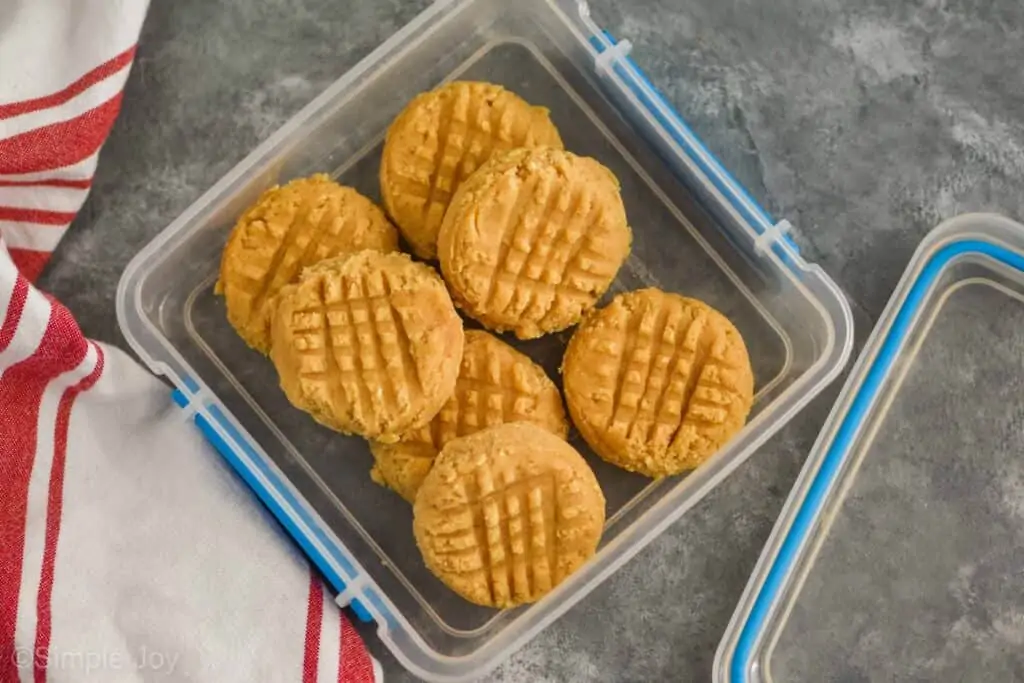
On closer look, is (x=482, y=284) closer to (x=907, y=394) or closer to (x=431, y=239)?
(x=431, y=239)

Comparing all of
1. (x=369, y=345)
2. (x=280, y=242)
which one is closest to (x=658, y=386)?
(x=369, y=345)

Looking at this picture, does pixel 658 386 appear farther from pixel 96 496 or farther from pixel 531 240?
pixel 96 496

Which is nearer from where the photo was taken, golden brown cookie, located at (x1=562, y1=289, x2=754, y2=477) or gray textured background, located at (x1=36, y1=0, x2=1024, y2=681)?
golden brown cookie, located at (x1=562, y1=289, x2=754, y2=477)

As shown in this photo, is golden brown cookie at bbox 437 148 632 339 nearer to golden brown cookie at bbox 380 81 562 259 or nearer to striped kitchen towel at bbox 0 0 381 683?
golden brown cookie at bbox 380 81 562 259

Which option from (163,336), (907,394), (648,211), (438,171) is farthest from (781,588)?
(163,336)

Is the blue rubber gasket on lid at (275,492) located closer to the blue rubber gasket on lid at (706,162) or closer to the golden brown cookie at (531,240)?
the golden brown cookie at (531,240)

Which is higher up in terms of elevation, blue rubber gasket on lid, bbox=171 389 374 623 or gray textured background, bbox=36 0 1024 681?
gray textured background, bbox=36 0 1024 681

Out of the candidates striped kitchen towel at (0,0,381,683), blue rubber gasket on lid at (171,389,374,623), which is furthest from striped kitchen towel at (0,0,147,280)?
blue rubber gasket on lid at (171,389,374,623)
